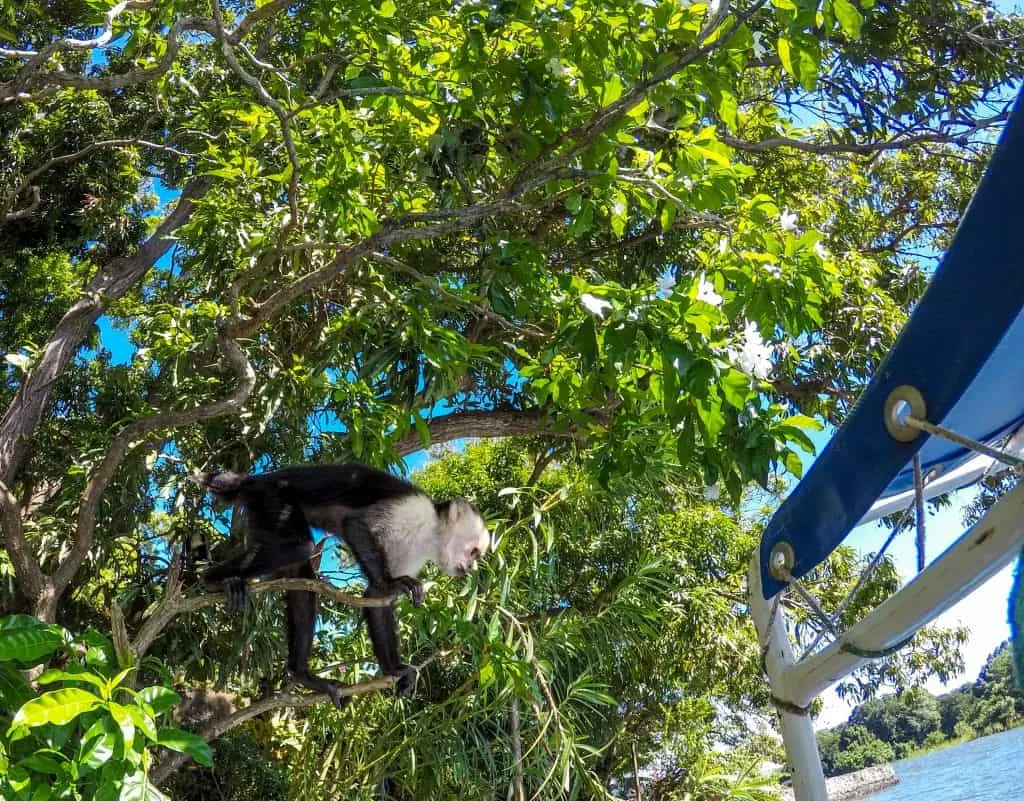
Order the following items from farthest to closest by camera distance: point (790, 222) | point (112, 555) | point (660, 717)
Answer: point (660, 717) < point (112, 555) < point (790, 222)

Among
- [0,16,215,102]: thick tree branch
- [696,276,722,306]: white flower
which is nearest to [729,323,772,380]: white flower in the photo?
[696,276,722,306]: white flower

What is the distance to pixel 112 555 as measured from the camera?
454cm

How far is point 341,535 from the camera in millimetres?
3180

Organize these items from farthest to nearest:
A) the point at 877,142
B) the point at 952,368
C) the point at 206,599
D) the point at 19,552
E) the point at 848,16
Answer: the point at 877,142
the point at 19,552
the point at 206,599
the point at 848,16
the point at 952,368

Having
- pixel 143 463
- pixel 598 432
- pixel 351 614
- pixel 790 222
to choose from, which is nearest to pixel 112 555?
pixel 143 463

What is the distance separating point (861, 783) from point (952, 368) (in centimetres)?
825

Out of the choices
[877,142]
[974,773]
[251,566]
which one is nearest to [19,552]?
[251,566]

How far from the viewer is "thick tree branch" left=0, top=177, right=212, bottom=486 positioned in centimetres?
486

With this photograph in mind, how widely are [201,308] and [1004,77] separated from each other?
17.5 ft

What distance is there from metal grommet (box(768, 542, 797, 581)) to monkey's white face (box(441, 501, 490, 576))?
166 centimetres

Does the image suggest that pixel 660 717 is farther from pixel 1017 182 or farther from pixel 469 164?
pixel 1017 182

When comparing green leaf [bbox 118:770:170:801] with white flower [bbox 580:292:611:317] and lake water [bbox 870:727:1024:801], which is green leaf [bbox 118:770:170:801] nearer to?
white flower [bbox 580:292:611:317]

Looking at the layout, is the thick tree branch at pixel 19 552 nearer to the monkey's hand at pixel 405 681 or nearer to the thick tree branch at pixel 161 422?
the thick tree branch at pixel 161 422

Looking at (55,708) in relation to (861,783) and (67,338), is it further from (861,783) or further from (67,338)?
(861,783)
